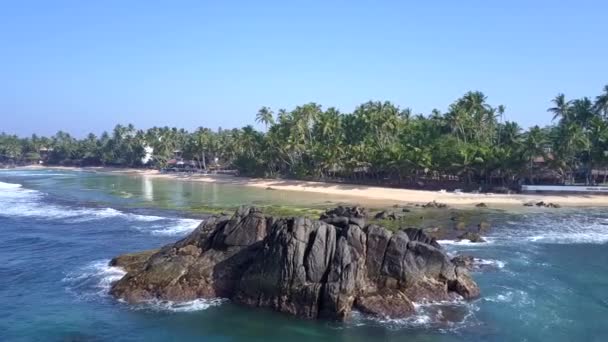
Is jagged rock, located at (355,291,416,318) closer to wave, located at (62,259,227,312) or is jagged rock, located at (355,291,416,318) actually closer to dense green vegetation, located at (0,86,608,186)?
wave, located at (62,259,227,312)

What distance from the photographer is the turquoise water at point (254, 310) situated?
25812 mm

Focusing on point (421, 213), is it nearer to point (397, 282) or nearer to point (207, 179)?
point (397, 282)

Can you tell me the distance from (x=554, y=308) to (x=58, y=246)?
36.5m

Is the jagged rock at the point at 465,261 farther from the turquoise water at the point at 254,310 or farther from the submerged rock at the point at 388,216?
the submerged rock at the point at 388,216

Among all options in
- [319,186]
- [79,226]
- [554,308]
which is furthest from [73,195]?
[554,308]

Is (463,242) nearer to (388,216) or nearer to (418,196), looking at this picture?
(388,216)

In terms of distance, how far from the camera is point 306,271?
28.6 m

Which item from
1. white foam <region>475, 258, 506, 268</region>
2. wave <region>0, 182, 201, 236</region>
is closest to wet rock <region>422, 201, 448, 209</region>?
white foam <region>475, 258, 506, 268</region>

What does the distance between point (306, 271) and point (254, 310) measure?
11.3 feet

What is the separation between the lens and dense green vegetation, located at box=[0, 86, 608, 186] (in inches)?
3187

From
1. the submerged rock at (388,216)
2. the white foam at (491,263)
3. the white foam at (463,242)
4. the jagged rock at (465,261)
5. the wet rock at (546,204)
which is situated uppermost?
the wet rock at (546,204)

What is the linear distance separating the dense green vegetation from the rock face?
5473 cm

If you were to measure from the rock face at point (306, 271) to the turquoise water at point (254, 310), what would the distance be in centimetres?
99

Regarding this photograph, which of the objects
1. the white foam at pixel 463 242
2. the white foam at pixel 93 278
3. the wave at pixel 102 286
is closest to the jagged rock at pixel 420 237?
the white foam at pixel 463 242
